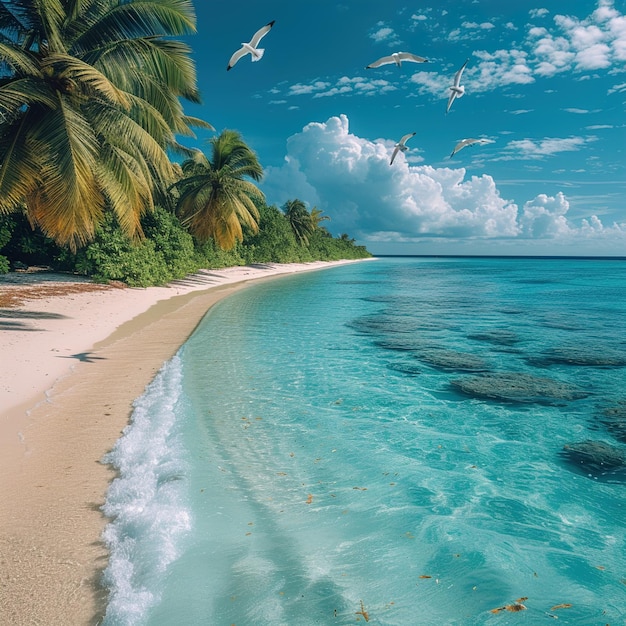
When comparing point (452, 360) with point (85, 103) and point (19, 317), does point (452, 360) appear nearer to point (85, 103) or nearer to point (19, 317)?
point (19, 317)

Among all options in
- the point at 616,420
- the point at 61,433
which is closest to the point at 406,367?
the point at 616,420

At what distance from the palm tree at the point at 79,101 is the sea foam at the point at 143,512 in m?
7.57

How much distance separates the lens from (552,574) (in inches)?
137

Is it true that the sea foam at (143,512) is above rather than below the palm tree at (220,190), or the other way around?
below

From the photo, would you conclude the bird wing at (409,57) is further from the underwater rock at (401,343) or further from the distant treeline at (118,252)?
the distant treeline at (118,252)

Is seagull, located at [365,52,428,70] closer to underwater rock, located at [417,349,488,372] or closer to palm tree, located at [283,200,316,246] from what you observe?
underwater rock, located at [417,349,488,372]

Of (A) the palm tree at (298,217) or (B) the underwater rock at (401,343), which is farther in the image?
(A) the palm tree at (298,217)

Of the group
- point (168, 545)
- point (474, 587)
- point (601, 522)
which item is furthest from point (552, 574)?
point (168, 545)

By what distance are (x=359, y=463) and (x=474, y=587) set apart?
2076 mm

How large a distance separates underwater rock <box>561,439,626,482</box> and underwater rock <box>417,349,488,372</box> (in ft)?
12.8

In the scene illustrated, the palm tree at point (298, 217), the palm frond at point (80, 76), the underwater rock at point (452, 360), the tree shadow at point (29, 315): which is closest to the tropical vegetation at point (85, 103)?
the palm frond at point (80, 76)

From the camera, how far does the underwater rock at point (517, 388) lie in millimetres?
7879

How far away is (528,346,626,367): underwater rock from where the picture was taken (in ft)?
34.9

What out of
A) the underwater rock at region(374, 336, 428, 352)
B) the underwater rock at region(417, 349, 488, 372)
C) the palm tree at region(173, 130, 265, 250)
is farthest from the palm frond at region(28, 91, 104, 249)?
the palm tree at region(173, 130, 265, 250)
